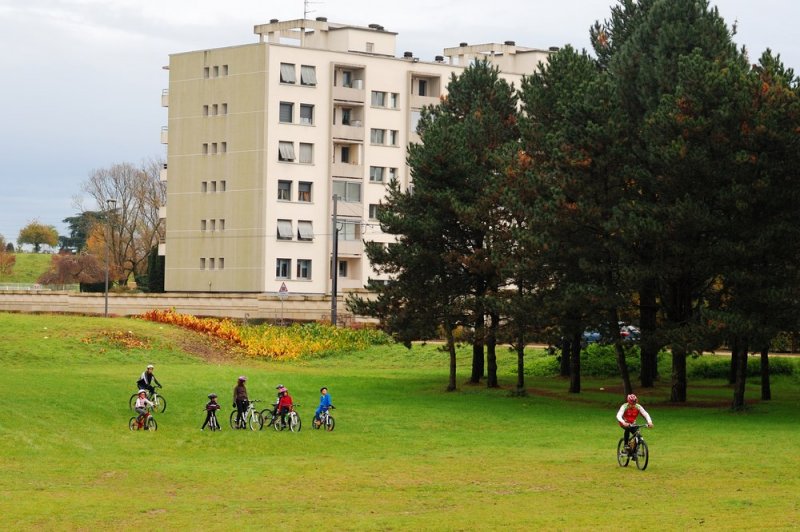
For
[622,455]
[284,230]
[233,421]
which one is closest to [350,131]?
[284,230]

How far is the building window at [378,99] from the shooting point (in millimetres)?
118562

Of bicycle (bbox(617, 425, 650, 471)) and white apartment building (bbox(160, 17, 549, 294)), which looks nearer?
bicycle (bbox(617, 425, 650, 471))

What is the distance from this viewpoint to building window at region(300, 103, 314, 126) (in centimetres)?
11481

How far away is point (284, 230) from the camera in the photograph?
114312 mm

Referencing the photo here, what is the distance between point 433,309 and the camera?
63.8 m

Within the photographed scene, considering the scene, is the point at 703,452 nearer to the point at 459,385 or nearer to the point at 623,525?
the point at 623,525

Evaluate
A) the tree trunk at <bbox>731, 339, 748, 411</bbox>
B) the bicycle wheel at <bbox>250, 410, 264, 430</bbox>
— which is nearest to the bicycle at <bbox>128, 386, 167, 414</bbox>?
the bicycle wheel at <bbox>250, 410, 264, 430</bbox>

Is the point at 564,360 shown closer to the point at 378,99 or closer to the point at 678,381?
the point at 678,381

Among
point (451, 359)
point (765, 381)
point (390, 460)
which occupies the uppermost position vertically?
point (451, 359)

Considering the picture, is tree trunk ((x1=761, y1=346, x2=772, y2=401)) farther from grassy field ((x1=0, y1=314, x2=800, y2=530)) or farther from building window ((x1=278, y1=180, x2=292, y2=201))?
building window ((x1=278, y1=180, x2=292, y2=201))

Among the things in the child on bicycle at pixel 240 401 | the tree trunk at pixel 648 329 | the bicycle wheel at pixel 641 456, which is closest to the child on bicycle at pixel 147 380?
the child on bicycle at pixel 240 401

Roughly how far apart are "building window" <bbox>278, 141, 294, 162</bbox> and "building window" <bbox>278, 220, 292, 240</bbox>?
5.18m

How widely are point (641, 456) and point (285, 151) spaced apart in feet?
268

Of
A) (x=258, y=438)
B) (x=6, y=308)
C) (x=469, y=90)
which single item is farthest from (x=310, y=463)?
(x=6, y=308)
